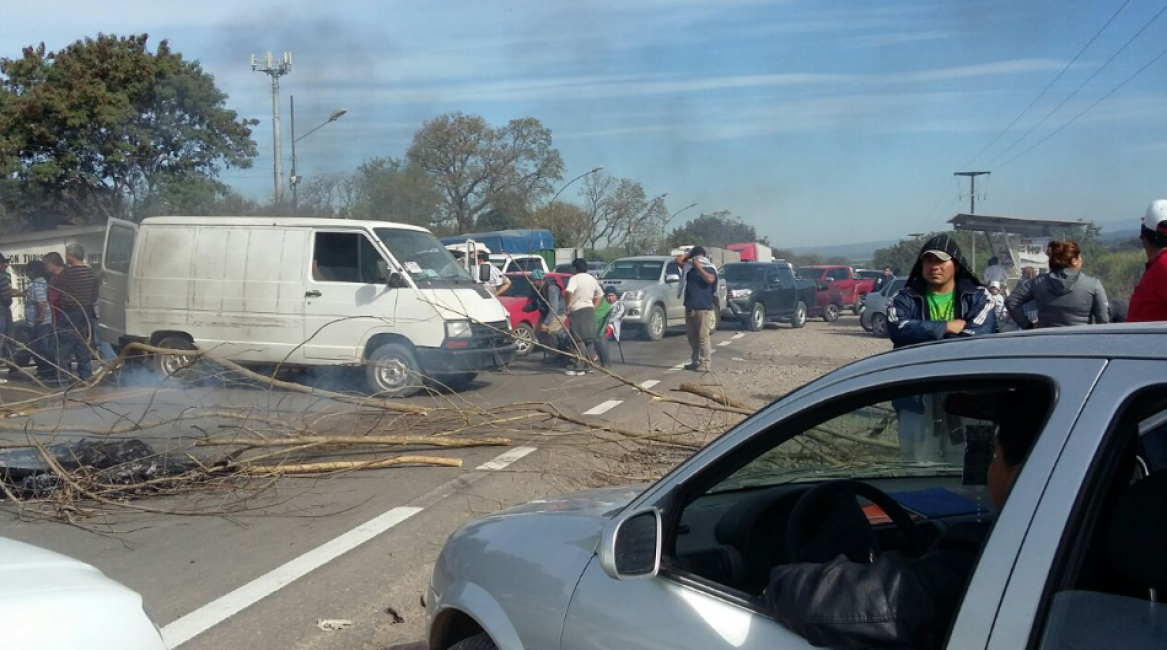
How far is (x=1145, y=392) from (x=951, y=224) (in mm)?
16390

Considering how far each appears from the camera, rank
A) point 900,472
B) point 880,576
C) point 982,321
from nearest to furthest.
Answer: point 880,576 < point 900,472 < point 982,321

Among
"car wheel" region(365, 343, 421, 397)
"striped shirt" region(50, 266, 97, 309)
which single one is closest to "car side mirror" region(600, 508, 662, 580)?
"car wheel" region(365, 343, 421, 397)

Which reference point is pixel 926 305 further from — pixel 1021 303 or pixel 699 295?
pixel 699 295

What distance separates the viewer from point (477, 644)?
2.83 meters

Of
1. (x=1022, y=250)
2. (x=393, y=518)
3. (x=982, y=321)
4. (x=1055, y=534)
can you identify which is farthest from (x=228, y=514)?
(x=1022, y=250)

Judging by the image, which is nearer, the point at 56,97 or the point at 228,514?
the point at 228,514

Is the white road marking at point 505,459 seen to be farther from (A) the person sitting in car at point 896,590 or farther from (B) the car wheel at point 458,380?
(A) the person sitting in car at point 896,590

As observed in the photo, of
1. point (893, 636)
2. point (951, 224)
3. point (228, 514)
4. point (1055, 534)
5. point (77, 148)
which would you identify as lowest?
point (228, 514)

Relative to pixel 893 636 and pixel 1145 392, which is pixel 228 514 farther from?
pixel 1145 392

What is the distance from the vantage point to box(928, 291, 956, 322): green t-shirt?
18.5 ft

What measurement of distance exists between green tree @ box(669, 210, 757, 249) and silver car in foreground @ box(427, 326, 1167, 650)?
50.4 metres

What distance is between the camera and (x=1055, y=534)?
1.63 metres

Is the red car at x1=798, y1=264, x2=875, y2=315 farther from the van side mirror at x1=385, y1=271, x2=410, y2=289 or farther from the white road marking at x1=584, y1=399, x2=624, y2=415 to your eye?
the van side mirror at x1=385, y1=271, x2=410, y2=289

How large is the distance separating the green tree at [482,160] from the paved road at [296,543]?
31.6 meters
